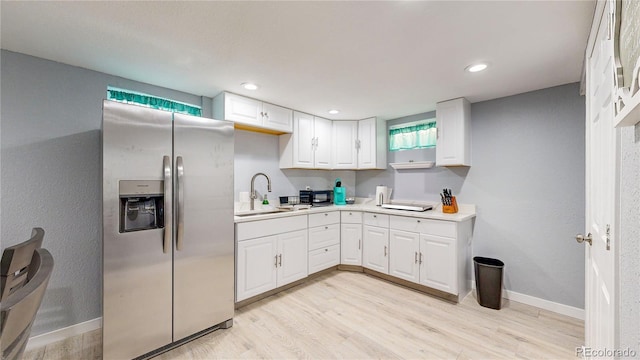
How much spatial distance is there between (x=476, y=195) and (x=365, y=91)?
1.80 meters

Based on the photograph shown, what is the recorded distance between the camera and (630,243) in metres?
0.64

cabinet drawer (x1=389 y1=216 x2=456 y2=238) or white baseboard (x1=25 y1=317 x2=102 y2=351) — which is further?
cabinet drawer (x1=389 y1=216 x2=456 y2=238)

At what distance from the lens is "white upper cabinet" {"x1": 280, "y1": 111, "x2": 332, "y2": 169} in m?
3.31

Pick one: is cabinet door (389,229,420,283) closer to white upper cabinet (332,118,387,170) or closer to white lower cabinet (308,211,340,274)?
white lower cabinet (308,211,340,274)

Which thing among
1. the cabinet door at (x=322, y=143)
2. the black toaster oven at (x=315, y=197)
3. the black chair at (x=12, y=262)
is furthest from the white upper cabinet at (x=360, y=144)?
the black chair at (x=12, y=262)

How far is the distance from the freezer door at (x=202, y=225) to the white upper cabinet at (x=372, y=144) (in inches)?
82.3

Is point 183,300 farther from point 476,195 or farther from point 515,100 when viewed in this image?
point 515,100

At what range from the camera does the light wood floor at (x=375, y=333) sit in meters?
1.82

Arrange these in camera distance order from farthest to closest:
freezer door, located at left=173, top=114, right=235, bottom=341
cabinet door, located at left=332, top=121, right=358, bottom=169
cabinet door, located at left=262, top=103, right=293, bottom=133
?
cabinet door, located at left=332, top=121, right=358, bottom=169, cabinet door, located at left=262, top=103, right=293, bottom=133, freezer door, located at left=173, top=114, right=235, bottom=341

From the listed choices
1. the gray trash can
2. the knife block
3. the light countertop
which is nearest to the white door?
the gray trash can

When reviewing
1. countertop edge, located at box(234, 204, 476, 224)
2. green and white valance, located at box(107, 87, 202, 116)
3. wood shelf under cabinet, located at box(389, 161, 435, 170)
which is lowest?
countertop edge, located at box(234, 204, 476, 224)

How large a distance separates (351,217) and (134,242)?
2454mm

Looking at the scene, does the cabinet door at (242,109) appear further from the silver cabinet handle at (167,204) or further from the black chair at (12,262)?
the black chair at (12,262)

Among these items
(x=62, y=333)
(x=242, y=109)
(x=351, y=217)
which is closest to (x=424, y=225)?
(x=351, y=217)
